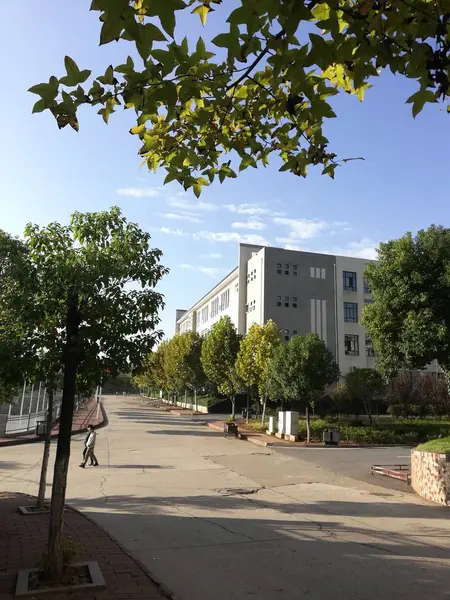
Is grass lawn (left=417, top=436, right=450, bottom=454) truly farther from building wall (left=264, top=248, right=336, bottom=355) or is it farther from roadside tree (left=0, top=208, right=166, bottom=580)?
building wall (left=264, top=248, right=336, bottom=355)

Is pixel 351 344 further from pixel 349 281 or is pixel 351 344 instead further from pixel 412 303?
pixel 412 303

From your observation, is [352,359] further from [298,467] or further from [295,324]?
[298,467]

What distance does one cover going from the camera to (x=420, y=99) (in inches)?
122

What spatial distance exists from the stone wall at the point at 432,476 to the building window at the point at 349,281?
44.9m

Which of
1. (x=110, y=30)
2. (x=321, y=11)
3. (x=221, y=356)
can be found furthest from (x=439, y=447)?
(x=221, y=356)

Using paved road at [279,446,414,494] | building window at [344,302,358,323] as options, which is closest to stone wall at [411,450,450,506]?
paved road at [279,446,414,494]

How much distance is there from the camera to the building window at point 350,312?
5605 cm

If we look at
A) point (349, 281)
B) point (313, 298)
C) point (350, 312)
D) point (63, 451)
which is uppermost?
point (349, 281)

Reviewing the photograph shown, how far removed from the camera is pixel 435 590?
18.5 ft

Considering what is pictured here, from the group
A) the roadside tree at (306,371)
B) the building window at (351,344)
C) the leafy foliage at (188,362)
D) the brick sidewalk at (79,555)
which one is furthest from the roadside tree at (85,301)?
the building window at (351,344)

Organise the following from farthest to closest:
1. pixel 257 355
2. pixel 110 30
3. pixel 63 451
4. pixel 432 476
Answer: pixel 257 355 < pixel 432 476 < pixel 63 451 < pixel 110 30

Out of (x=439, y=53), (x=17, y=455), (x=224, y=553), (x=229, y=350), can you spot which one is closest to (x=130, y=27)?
(x=439, y=53)

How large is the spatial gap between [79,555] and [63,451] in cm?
147

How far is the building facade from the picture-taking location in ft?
177
